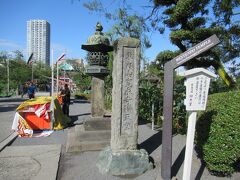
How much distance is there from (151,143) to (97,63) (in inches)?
114

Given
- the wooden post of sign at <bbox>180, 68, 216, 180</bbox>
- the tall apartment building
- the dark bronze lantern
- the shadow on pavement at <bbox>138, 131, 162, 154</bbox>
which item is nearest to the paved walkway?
the shadow on pavement at <bbox>138, 131, 162, 154</bbox>

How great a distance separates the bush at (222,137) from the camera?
5.12 m

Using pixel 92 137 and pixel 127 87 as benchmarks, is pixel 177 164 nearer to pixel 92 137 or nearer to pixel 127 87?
pixel 127 87

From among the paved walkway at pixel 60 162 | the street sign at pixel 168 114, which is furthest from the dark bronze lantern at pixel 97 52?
A: the street sign at pixel 168 114

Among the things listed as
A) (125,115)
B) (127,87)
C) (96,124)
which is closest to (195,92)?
(127,87)

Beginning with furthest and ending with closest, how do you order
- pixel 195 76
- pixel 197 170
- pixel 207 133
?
pixel 197 170 < pixel 207 133 < pixel 195 76

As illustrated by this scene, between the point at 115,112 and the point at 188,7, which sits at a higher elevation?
the point at 188,7

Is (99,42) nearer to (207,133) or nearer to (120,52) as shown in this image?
(120,52)

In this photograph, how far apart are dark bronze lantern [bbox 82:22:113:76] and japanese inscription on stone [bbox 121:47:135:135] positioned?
9.79ft

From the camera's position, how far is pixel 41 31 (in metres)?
111

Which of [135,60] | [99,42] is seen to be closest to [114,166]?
[135,60]

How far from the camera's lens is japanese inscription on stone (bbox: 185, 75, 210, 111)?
4.54 metres

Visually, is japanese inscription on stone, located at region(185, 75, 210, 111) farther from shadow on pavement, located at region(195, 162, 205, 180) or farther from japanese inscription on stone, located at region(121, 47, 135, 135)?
shadow on pavement, located at region(195, 162, 205, 180)

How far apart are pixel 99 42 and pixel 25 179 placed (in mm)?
4539
